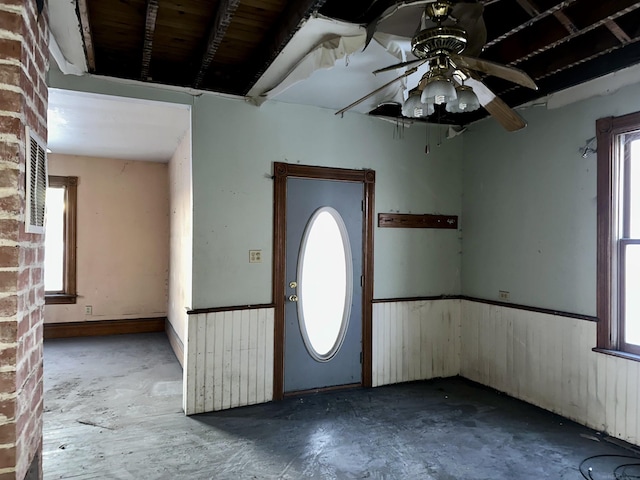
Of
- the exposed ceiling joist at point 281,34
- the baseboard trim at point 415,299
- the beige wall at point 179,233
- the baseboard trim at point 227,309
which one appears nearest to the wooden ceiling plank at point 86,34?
the exposed ceiling joist at point 281,34


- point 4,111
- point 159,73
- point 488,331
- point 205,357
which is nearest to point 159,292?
point 205,357

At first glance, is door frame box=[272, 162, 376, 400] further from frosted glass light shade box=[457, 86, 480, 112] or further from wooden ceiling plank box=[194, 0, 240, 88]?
frosted glass light shade box=[457, 86, 480, 112]

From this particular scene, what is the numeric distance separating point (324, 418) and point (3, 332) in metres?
2.51

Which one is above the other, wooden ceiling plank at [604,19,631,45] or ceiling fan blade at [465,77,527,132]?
wooden ceiling plank at [604,19,631,45]

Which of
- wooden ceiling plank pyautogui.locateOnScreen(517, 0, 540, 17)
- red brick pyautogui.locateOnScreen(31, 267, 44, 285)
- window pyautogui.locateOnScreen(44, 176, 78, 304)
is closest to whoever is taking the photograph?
red brick pyautogui.locateOnScreen(31, 267, 44, 285)

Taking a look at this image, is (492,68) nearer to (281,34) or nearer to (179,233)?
(281,34)

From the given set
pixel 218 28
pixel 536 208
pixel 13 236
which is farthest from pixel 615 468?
pixel 218 28

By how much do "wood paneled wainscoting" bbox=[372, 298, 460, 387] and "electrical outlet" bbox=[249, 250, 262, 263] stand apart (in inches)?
51.2

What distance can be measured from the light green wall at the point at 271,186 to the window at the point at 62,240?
12.1 feet

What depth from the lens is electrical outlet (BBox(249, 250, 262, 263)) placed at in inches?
145

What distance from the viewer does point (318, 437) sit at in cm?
307

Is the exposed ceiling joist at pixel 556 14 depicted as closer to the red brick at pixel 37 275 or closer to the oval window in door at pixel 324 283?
the oval window in door at pixel 324 283

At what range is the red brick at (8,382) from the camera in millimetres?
1505

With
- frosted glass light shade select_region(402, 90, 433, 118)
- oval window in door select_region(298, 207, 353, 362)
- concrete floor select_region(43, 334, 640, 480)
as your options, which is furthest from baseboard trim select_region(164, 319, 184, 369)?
frosted glass light shade select_region(402, 90, 433, 118)
